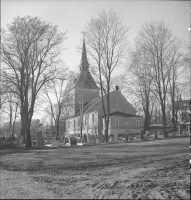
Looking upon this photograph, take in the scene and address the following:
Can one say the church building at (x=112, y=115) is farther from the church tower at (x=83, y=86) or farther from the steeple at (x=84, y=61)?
the steeple at (x=84, y=61)

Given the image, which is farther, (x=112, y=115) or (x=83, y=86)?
(x=112, y=115)

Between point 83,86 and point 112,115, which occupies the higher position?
point 83,86

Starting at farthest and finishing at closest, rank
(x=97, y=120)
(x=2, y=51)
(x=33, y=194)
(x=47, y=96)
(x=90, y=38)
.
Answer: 1. (x=97, y=120)
2. (x=47, y=96)
3. (x=90, y=38)
4. (x=2, y=51)
5. (x=33, y=194)

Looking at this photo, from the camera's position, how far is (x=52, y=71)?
86.1 ft

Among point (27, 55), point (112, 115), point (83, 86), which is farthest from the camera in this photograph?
point (112, 115)

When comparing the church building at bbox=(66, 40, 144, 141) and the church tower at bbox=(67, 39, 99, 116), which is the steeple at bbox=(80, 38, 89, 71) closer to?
the church tower at bbox=(67, 39, 99, 116)

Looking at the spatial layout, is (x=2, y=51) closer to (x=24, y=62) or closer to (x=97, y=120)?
(x=24, y=62)

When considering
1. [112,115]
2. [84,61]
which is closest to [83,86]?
[112,115]

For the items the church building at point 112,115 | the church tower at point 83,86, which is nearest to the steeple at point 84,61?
the church tower at point 83,86

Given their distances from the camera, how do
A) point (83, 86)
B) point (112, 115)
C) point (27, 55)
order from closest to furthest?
point (27, 55)
point (83, 86)
point (112, 115)

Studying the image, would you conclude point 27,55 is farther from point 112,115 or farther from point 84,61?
point 112,115

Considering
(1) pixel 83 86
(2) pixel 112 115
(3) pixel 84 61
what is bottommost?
(2) pixel 112 115

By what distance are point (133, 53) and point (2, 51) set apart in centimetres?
1484

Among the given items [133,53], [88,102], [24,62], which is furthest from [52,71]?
[88,102]
